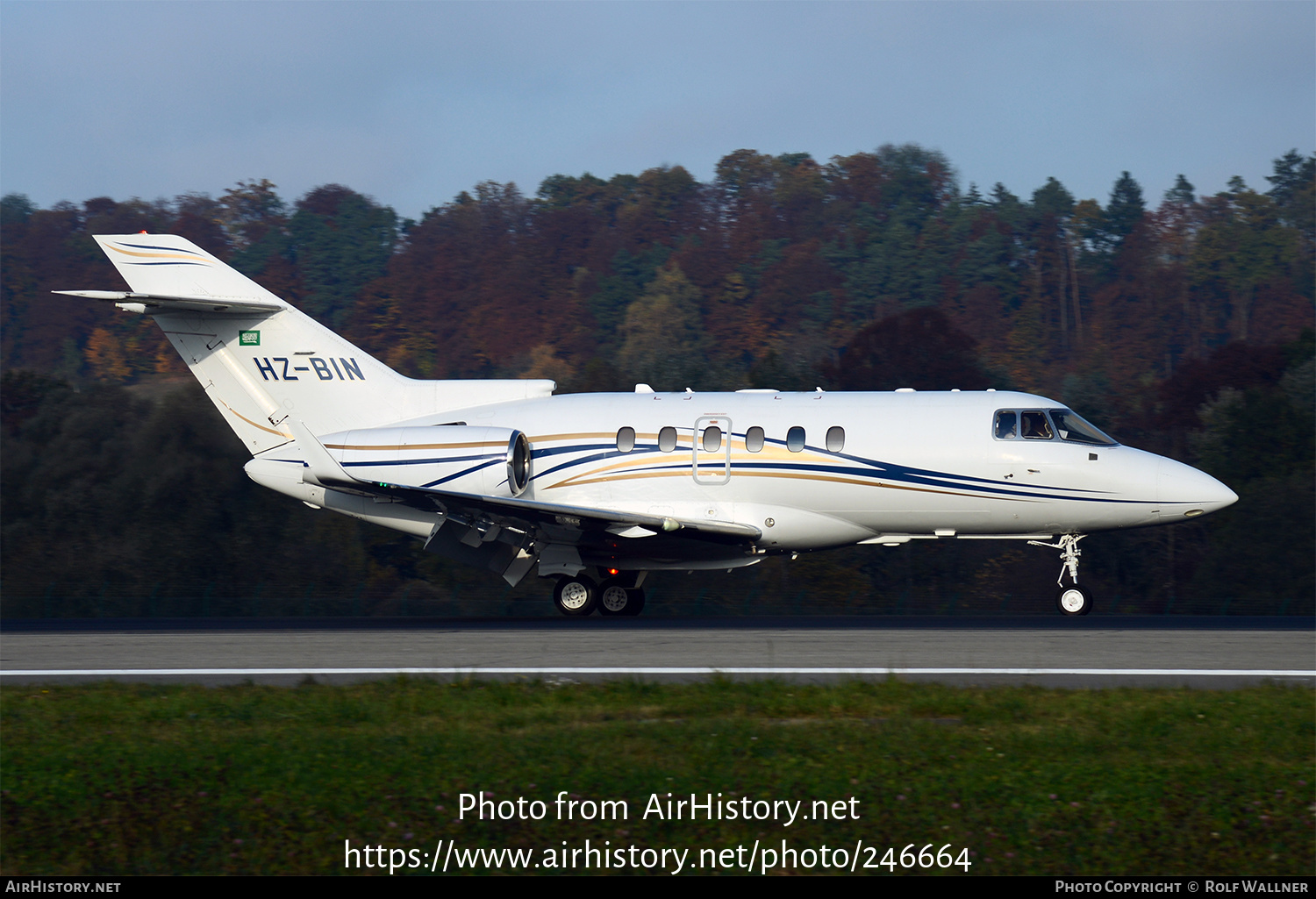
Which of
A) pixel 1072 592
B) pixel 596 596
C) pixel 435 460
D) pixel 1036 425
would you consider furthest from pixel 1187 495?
pixel 435 460

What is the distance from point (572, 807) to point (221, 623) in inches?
531

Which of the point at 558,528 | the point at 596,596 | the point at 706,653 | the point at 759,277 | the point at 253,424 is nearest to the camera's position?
the point at 706,653

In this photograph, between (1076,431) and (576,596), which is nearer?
(1076,431)

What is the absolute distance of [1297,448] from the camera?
117ft

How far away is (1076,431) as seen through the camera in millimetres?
18656

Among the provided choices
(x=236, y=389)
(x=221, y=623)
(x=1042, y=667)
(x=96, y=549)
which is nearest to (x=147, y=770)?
(x=1042, y=667)

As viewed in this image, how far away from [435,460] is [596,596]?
344 centimetres

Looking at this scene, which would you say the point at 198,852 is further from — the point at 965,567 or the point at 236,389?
the point at 965,567

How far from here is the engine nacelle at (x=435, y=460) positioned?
19172 mm

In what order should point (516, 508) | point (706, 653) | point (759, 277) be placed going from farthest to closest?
point (759, 277) < point (516, 508) < point (706, 653)

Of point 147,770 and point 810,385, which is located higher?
point 810,385

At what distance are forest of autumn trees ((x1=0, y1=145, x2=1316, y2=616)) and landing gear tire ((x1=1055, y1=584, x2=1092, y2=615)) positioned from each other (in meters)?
25.0

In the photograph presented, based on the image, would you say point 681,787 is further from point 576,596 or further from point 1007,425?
point 1007,425

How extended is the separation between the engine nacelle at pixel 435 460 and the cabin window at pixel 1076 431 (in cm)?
839
